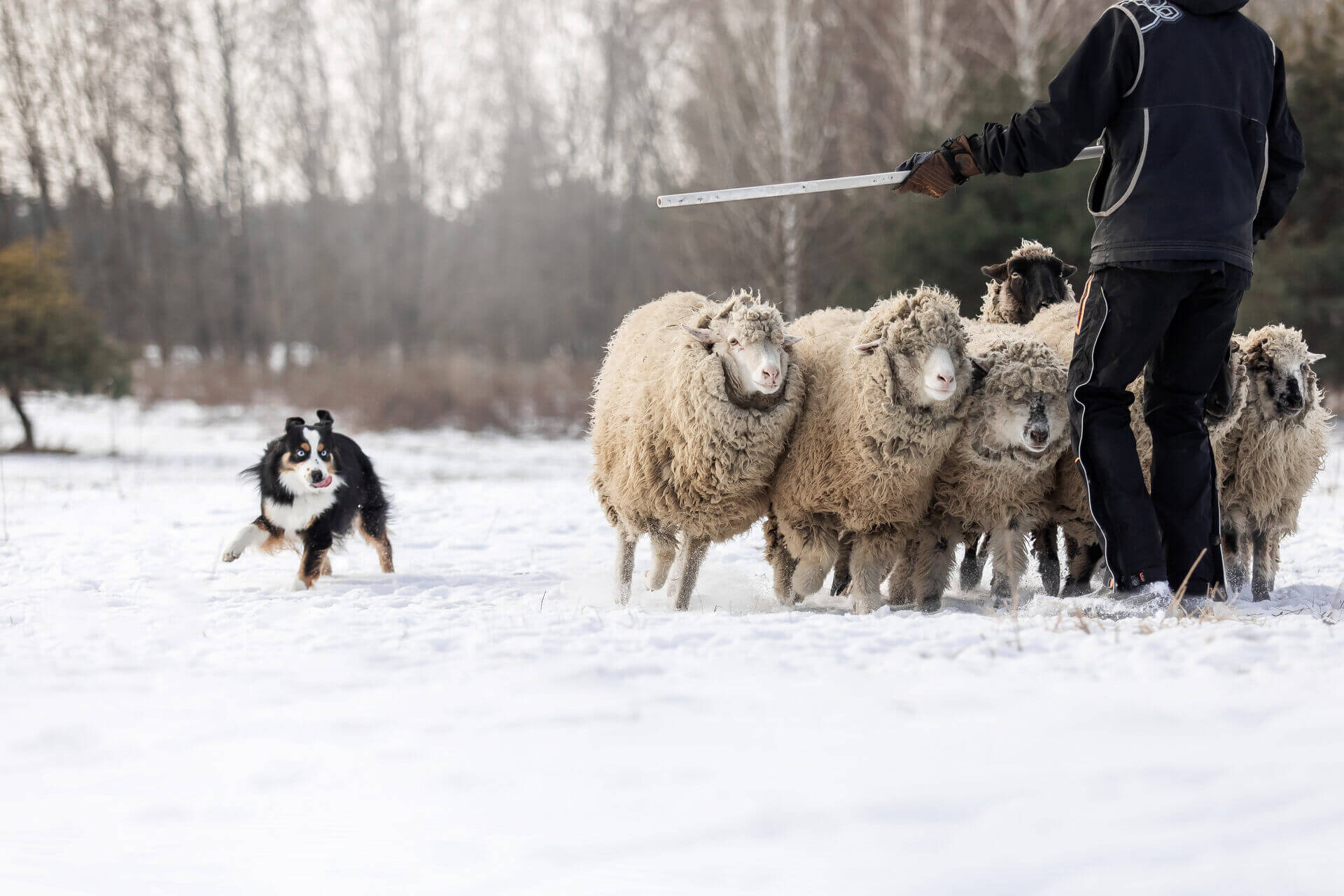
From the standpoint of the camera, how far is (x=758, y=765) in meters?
2.62

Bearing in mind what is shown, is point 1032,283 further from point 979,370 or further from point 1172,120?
point 1172,120

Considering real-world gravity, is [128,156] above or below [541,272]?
above

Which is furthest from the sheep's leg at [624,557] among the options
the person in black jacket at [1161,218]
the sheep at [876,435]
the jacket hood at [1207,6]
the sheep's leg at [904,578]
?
the jacket hood at [1207,6]

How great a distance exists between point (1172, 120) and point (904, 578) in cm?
264

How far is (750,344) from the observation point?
4.99 metres

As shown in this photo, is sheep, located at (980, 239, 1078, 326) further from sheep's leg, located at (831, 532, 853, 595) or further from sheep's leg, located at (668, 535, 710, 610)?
sheep's leg, located at (668, 535, 710, 610)

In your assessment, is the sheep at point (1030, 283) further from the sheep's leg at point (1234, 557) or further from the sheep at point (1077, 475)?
the sheep's leg at point (1234, 557)

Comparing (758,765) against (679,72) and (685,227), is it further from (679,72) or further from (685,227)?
(679,72)

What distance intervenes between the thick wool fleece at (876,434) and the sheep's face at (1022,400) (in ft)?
0.39

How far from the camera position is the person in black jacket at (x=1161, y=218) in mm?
3994

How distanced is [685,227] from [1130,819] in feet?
66.3

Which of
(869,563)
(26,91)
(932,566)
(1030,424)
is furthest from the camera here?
(26,91)

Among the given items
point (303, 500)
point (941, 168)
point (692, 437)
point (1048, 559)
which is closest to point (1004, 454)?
point (1048, 559)

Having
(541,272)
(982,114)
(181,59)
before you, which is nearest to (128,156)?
(181,59)
